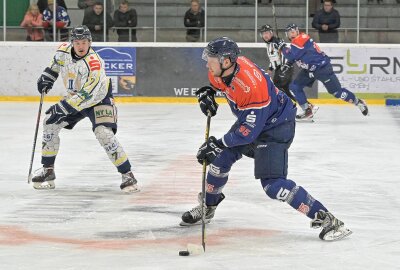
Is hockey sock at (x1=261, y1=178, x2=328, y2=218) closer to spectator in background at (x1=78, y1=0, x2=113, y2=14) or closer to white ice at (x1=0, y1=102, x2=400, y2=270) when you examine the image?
white ice at (x1=0, y1=102, x2=400, y2=270)

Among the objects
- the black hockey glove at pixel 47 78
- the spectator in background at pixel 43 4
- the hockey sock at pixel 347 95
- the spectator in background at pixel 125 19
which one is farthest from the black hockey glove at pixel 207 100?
the spectator in background at pixel 43 4

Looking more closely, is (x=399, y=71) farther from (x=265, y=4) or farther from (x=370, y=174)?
(x=370, y=174)

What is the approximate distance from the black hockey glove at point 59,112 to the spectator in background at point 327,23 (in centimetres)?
988

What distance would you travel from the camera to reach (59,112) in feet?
26.5

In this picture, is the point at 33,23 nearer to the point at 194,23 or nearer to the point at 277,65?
the point at 194,23

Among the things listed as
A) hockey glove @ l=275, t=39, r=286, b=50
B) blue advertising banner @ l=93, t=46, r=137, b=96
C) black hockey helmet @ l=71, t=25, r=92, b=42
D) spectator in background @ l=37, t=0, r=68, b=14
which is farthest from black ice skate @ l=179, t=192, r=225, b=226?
spectator in background @ l=37, t=0, r=68, b=14

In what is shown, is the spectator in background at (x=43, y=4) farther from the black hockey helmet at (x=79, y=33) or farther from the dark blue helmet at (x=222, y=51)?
the dark blue helmet at (x=222, y=51)

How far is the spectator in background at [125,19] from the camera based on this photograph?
17328 millimetres

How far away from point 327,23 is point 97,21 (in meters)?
3.85

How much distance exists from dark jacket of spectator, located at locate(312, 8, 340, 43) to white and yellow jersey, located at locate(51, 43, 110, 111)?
31.8 ft

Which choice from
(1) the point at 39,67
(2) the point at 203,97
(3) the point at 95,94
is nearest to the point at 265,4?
(1) the point at 39,67

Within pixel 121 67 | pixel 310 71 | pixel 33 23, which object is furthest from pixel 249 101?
pixel 33 23

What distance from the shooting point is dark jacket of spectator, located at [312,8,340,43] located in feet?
57.2

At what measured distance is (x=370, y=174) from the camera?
30.6 feet
